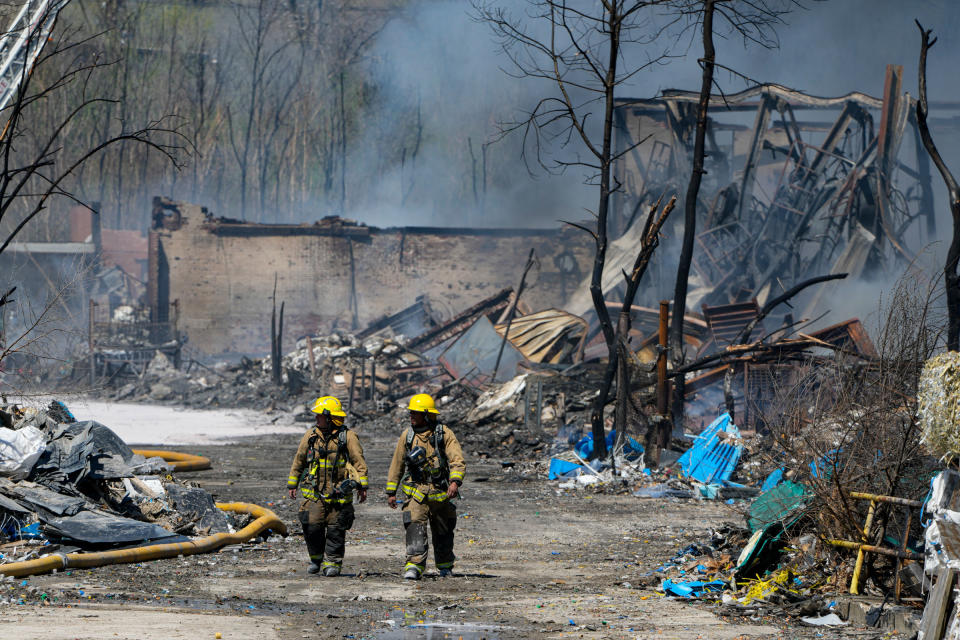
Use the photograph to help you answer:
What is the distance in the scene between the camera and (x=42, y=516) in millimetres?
8016

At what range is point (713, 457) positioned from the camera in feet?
43.3

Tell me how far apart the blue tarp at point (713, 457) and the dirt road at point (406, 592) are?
5.61 ft

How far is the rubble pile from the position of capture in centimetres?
789

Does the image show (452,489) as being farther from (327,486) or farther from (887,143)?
(887,143)

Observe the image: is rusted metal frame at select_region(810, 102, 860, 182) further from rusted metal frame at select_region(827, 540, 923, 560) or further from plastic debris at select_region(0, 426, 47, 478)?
plastic debris at select_region(0, 426, 47, 478)

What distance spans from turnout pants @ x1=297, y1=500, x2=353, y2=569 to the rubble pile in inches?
57.6

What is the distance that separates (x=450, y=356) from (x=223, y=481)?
1174 centimetres

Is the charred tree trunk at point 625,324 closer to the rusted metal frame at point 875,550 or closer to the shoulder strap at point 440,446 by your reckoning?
the shoulder strap at point 440,446

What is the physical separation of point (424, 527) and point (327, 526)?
786 mm

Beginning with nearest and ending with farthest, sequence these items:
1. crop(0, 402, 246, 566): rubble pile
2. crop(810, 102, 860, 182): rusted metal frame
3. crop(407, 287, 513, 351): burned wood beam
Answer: crop(0, 402, 246, 566): rubble pile < crop(810, 102, 860, 182): rusted metal frame < crop(407, 287, 513, 351): burned wood beam

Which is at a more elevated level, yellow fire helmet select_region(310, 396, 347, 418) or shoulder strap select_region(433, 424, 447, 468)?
yellow fire helmet select_region(310, 396, 347, 418)

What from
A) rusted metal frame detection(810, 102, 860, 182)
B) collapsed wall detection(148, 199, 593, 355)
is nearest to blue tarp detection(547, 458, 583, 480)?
rusted metal frame detection(810, 102, 860, 182)

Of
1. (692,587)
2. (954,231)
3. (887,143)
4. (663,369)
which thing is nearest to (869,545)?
(692,587)

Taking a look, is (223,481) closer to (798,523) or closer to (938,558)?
(798,523)
